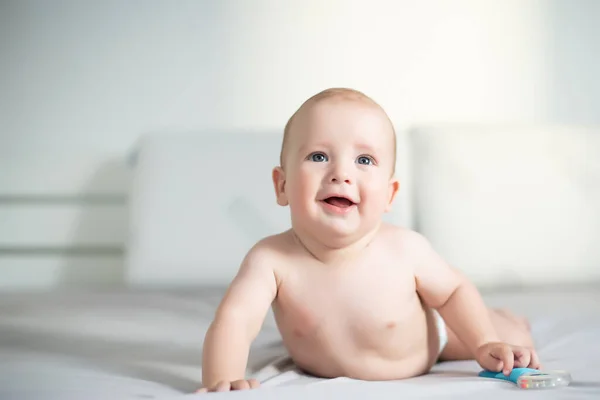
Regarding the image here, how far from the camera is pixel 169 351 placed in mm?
969

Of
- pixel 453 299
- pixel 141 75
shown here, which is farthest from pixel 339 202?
pixel 141 75

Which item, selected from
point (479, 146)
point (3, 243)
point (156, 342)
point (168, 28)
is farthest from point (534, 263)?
point (3, 243)

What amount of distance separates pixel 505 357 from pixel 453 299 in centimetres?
11

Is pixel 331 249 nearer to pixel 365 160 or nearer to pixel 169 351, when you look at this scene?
pixel 365 160

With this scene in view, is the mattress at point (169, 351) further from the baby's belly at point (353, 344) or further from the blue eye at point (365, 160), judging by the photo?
the blue eye at point (365, 160)

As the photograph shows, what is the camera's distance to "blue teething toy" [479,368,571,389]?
70 cm

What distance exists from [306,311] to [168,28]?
1286mm

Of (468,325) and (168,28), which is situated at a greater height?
(168,28)

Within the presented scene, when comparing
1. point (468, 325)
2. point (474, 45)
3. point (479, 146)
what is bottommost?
point (468, 325)

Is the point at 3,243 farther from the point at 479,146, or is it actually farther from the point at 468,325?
the point at 468,325

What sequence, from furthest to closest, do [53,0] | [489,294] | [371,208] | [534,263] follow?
[53,0], [534,263], [489,294], [371,208]

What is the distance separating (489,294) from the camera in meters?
1.48

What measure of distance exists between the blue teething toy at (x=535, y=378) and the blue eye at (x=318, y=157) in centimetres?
30

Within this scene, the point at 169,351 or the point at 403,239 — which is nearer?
the point at 403,239
